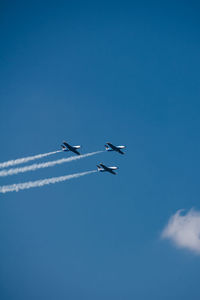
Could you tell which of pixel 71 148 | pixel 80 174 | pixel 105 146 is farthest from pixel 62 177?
pixel 105 146

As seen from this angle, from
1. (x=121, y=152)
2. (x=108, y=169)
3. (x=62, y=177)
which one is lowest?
(x=62, y=177)

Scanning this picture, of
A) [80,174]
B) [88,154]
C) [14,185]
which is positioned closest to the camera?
[14,185]

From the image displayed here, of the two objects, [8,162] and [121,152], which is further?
[121,152]

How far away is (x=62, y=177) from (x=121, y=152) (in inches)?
799

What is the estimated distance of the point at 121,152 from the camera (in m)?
89.2

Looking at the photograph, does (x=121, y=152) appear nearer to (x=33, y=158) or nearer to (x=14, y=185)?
(x=33, y=158)

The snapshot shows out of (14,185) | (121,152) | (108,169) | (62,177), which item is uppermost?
(121,152)

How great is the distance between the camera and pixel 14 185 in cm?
7450

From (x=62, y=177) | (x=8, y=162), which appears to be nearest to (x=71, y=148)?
(x=62, y=177)

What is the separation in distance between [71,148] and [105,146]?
9972mm

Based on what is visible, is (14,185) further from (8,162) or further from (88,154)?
(88,154)

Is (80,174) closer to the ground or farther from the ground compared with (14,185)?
farther from the ground

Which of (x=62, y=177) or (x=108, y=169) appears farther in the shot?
(x=108, y=169)

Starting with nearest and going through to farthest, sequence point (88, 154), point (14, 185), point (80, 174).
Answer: point (14, 185), point (80, 174), point (88, 154)
